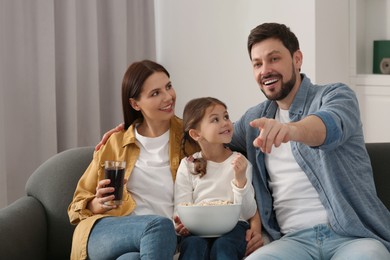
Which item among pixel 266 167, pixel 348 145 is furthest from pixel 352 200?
pixel 266 167

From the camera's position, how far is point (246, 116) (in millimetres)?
2783

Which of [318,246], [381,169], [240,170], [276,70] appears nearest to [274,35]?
[276,70]

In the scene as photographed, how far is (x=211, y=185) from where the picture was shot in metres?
2.64

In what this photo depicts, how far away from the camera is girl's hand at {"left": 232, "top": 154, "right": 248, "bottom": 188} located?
2.51 metres

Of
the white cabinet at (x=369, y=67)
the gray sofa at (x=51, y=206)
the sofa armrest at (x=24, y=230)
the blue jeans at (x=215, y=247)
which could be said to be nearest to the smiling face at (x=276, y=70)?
the gray sofa at (x=51, y=206)

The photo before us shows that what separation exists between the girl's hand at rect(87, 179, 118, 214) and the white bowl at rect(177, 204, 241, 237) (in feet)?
0.80

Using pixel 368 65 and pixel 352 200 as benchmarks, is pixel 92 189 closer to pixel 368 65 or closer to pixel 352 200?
pixel 352 200

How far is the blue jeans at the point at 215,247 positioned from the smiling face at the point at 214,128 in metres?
0.34

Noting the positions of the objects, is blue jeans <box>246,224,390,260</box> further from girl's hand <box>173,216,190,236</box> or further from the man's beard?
the man's beard

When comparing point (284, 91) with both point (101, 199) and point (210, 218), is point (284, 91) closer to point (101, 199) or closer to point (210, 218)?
point (210, 218)

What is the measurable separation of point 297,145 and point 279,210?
0.24 metres

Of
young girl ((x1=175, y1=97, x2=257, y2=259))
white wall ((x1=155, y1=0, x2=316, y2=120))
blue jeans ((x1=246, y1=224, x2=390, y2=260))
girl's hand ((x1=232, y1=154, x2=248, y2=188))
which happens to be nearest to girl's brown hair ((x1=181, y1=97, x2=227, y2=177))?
young girl ((x1=175, y1=97, x2=257, y2=259))

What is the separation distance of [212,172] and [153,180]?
22cm

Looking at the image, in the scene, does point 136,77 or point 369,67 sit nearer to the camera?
point 136,77
